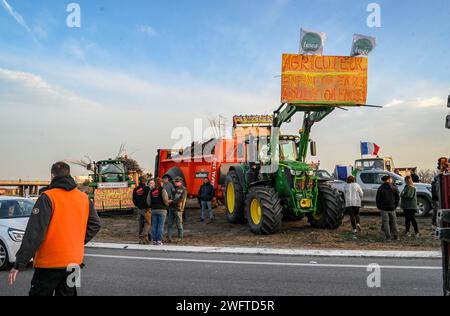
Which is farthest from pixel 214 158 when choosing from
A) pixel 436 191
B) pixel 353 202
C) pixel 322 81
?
pixel 436 191

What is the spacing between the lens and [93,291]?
23.2ft

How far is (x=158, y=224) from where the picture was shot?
12.5 metres

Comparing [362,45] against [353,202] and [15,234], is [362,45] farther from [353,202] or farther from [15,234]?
[15,234]

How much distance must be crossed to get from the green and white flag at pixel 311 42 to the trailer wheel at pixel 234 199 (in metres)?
4.80

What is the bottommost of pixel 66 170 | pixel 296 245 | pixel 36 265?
pixel 296 245

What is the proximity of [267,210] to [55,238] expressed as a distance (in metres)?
8.72

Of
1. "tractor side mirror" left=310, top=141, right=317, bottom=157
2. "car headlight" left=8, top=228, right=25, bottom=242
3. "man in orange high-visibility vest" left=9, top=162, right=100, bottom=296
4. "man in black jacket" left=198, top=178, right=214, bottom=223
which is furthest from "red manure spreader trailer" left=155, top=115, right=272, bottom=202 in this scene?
"man in orange high-visibility vest" left=9, top=162, right=100, bottom=296

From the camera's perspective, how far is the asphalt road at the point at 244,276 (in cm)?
699

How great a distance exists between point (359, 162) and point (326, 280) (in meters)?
16.2

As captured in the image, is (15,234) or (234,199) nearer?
(15,234)

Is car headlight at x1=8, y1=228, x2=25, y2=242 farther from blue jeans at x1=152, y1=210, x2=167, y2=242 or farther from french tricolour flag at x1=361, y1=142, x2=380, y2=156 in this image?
french tricolour flag at x1=361, y1=142, x2=380, y2=156

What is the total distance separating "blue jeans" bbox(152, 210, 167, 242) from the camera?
12.4m
